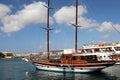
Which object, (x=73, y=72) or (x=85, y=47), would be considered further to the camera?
(x=85, y=47)

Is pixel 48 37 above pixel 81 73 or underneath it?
above

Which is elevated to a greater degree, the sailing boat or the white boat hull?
the sailing boat

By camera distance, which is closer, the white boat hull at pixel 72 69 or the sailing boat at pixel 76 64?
the sailing boat at pixel 76 64

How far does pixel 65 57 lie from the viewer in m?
58.5

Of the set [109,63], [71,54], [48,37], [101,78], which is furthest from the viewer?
[48,37]

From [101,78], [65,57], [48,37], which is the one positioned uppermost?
[48,37]

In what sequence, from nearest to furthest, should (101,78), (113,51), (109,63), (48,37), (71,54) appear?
(101,78) < (109,63) < (71,54) < (48,37) < (113,51)

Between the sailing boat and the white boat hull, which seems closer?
the sailing boat

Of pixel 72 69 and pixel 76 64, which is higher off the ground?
pixel 76 64

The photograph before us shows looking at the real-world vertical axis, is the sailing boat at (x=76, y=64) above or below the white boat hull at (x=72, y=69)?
above

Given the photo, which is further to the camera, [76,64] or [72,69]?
[72,69]

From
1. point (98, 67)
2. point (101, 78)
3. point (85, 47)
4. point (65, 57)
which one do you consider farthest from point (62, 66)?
point (85, 47)

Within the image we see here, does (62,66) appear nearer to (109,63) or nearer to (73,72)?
(73,72)

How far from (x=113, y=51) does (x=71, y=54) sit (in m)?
23.2
